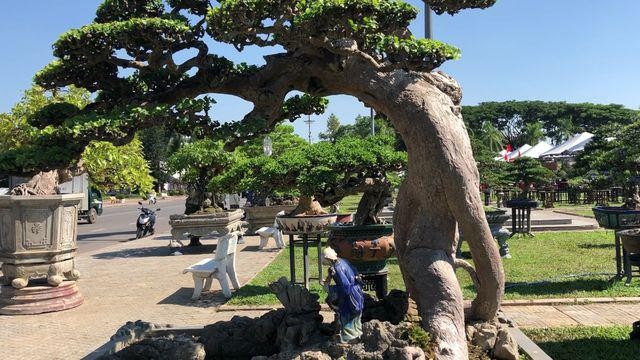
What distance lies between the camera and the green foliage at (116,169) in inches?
696

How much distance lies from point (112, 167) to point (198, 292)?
1248 centimetres

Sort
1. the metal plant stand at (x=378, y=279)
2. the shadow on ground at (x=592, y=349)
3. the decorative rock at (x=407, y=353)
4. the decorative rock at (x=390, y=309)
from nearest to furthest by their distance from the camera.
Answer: the decorative rock at (x=407, y=353), the decorative rock at (x=390, y=309), the shadow on ground at (x=592, y=349), the metal plant stand at (x=378, y=279)

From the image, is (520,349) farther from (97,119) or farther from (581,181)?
(581,181)

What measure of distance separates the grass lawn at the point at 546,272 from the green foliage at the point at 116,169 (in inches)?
294

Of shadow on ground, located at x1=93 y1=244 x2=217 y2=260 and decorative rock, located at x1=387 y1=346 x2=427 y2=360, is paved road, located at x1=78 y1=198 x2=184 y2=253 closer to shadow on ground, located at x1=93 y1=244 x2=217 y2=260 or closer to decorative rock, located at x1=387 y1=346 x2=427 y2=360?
shadow on ground, located at x1=93 y1=244 x2=217 y2=260

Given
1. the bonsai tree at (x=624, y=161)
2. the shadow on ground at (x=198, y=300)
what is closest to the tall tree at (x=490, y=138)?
the bonsai tree at (x=624, y=161)

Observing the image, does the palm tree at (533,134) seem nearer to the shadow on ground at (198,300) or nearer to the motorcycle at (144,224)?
the motorcycle at (144,224)

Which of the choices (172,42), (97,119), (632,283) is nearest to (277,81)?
(172,42)

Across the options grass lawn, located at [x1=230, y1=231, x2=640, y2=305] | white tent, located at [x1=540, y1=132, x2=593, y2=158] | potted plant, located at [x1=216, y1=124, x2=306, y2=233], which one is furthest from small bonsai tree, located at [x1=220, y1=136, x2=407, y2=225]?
white tent, located at [x1=540, y1=132, x2=593, y2=158]

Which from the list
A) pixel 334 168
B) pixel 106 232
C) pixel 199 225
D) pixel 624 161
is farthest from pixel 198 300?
pixel 106 232

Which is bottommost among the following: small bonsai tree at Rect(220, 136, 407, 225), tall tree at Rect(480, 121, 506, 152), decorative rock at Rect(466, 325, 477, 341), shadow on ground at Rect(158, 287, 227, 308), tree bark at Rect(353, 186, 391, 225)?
shadow on ground at Rect(158, 287, 227, 308)

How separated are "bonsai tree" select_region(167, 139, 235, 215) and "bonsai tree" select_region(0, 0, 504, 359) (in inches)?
402

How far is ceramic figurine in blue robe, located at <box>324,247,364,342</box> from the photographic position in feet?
14.6

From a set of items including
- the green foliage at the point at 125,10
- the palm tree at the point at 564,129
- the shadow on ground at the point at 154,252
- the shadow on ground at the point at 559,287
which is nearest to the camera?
the green foliage at the point at 125,10
